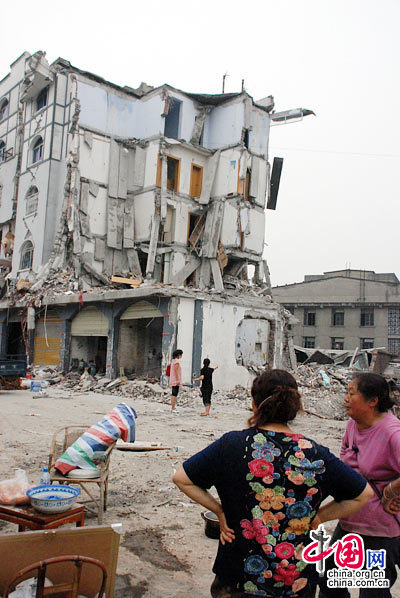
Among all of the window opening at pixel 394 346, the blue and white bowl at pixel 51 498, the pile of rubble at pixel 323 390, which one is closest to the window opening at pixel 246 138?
the pile of rubble at pixel 323 390

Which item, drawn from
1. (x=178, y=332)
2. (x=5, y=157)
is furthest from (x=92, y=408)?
(x=5, y=157)

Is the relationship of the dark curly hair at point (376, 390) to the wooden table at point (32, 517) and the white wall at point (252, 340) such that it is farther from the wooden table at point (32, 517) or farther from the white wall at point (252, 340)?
the white wall at point (252, 340)

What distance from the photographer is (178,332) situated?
16766 millimetres

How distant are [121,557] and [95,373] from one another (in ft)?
54.9

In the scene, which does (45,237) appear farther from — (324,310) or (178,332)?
(324,310)

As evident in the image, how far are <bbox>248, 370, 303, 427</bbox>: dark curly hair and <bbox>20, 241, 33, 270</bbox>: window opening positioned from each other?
2531 centimetres

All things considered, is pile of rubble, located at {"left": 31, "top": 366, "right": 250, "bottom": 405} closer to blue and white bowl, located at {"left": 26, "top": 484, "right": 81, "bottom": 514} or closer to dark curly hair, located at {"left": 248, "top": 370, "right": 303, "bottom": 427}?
blue and white bowl, located at {"left": 26, "top": 484, "right": 81, "bottom": 514}

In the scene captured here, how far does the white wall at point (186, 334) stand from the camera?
16875mm

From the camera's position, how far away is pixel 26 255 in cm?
2641

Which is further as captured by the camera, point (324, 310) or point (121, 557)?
point (324, 310)

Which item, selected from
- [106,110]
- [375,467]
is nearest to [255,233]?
[106,110]

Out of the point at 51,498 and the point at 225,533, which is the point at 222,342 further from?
the point at 225,533

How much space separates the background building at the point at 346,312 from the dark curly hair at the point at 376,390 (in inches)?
1598

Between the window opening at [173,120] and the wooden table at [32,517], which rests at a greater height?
the window opening at [173,120]
